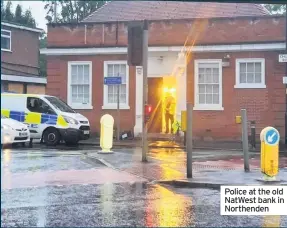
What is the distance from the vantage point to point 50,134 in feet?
63.8

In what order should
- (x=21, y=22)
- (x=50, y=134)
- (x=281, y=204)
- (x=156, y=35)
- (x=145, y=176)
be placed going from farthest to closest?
1. (x=21, y=22)
2. (x=156, y=35)
3. (x=50, y=134)
4. (x=145, y=176)
5. (x=281, y=204)

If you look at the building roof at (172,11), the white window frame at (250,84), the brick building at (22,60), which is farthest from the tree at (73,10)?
the white window frame at (250,84)

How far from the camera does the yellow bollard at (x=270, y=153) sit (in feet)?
33.9

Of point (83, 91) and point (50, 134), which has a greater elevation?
point (83, 91)

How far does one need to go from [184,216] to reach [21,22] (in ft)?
112

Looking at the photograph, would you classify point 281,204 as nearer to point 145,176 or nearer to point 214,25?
point 145,176

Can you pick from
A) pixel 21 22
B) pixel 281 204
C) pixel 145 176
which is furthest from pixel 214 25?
pixel 21 22

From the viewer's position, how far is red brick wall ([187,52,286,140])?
22047mm

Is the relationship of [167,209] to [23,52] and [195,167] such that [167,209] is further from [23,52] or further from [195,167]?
[23,52]

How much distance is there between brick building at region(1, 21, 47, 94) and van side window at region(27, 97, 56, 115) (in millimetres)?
14490

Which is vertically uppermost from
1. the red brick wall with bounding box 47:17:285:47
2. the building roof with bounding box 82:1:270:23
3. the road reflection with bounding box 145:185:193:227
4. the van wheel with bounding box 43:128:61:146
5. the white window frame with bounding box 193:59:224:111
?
the building roof with bounding box 82:1:270:23

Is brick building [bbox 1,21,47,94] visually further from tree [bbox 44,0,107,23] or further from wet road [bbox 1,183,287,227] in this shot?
wet road [bbox 1,183,287,227]
